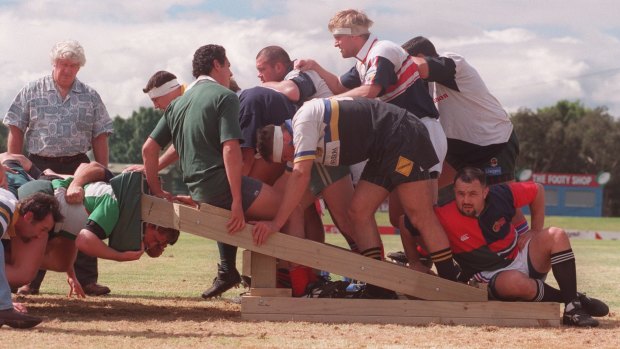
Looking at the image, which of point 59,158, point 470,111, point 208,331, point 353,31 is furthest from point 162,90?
point 470,111

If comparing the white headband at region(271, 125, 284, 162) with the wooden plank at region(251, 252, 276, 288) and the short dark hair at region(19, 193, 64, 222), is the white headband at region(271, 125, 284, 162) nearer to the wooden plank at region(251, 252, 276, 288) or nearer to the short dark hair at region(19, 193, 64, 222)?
the wooden plank at region(251, 252, 276, 288)

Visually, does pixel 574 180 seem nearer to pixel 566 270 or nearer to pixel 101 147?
pixel 101 147

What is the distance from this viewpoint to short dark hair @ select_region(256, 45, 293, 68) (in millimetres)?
8266

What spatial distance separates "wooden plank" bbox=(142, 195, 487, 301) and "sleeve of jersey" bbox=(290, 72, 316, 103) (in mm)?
1371

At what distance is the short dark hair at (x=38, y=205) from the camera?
23.1 feet

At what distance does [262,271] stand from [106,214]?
1.26 meters

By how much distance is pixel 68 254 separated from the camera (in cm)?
789

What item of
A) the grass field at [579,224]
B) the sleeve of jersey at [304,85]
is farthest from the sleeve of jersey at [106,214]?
the grass field at [579,224]

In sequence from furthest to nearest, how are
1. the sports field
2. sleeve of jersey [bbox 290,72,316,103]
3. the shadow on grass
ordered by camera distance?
sleeve of jersey [bbox 290,72,316,103] < the shadow on grass < the sports field

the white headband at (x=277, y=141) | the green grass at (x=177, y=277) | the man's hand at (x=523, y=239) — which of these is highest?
the white headband at (x=277, y=141)

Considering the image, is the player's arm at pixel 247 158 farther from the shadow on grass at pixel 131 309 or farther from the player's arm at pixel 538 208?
the player's arm at pixel 538 208

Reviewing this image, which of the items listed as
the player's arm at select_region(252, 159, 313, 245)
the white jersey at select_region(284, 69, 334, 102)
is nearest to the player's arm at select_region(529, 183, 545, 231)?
the player's arm at select_region(252, 159, 313, 245)

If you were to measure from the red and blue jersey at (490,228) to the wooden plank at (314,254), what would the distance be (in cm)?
27

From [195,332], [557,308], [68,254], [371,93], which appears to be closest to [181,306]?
[68,254]
